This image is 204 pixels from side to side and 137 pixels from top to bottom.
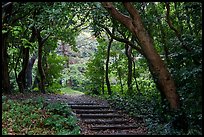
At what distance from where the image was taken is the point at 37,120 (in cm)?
785

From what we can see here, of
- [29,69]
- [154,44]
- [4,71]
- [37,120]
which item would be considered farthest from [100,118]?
[29,69]

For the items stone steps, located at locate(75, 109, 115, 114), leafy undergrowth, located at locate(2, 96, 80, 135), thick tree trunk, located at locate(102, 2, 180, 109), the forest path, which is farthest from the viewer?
stone steps, located at locate(75, 109, 115, 114)

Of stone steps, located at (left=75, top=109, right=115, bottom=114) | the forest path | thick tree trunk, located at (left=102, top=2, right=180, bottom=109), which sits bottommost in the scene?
the forest path

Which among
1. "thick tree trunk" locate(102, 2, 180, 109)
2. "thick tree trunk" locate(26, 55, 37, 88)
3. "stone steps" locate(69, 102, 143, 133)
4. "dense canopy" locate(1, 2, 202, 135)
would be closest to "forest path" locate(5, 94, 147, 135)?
"stone steps" locate(69, 102, 143, 133)

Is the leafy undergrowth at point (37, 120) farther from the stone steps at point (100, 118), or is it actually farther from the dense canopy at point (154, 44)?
the dense canopy at point (154, 44)

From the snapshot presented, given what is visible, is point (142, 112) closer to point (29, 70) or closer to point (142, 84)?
point (142, 84)

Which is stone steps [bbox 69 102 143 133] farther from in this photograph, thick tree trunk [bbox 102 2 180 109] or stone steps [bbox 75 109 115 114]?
thick tree trunk [bbox 102 2 180 109]

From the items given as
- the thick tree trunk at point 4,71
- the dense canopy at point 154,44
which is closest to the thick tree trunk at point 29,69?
the dense canopy at point 154,44

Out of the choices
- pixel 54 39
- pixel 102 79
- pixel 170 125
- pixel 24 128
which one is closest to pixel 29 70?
pixel 54 39

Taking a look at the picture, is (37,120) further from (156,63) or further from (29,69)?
(29,69)

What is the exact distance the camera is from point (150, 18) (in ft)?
34.9

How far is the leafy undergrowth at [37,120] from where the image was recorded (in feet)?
23.2

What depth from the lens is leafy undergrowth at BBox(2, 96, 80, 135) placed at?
23.2 feet

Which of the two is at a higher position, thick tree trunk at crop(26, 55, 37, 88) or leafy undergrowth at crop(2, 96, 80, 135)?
thick tree trunk at crop(26, 55, 37, 88)
